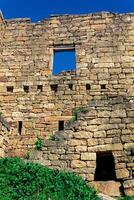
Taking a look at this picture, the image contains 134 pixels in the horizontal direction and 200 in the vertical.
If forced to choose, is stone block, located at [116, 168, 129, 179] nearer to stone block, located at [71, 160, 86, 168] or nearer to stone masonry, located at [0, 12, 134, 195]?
stone block, located at [71, 160, 86, 168]

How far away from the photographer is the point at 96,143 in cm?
976

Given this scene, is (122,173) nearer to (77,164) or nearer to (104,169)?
(77,164)

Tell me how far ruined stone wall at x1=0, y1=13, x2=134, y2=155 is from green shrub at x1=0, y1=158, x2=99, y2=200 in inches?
122

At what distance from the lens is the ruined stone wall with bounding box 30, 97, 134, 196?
30.7 ft

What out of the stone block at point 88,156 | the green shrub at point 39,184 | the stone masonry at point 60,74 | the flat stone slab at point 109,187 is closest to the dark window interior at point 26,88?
the stone masonry at point 60,74

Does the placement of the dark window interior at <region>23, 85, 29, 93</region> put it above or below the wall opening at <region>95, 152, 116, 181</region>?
above

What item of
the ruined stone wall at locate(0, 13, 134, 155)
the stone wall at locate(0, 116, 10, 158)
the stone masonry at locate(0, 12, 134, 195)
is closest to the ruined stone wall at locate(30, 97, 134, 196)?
the stone masonry at locate(0, 12, 134, 195)

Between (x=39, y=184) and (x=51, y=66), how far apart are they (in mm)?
5539

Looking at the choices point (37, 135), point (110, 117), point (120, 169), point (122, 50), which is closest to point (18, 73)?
point (37, 135)

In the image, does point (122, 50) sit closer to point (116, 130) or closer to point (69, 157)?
point (116, 130)

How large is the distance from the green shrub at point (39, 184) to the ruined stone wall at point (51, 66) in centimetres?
309

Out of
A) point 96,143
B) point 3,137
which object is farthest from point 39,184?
point 3,137

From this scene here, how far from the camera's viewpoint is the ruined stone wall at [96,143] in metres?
9.34

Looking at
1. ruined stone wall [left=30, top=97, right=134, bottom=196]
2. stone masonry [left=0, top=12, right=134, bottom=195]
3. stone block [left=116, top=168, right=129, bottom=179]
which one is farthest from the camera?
stone masonry [left=0, top=12, right=134, bottom=195]
